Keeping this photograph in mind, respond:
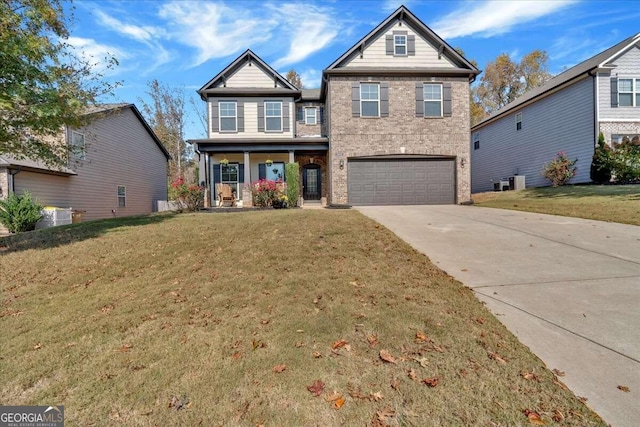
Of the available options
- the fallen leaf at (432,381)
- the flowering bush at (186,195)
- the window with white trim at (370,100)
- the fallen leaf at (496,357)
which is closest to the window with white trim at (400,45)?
the window with white trim at (370,100)

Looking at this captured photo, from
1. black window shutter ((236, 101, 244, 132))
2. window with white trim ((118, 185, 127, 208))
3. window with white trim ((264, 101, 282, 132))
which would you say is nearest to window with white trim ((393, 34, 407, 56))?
window with white trim ((264, 101, 282, 132))

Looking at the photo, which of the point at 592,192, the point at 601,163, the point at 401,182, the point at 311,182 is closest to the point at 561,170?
the point at 601,163

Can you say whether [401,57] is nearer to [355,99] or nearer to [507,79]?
[355,99]

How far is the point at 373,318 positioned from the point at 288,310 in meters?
0.95

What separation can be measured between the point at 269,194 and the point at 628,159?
15731 millimetres

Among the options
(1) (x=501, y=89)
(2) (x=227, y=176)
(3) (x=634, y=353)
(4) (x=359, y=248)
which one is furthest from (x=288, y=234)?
(1) (x=501, y=89)

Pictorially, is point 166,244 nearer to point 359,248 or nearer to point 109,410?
point 359,248

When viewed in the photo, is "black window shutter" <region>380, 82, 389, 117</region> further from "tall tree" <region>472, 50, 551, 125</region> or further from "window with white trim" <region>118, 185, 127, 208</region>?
"tall tree" <region>472, 50, 551, 125</region>

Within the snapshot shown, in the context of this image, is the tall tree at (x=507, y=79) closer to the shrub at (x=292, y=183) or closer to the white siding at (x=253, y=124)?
the white siding at (x=253, y=124)

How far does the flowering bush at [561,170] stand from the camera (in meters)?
16.6

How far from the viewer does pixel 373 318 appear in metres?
3.41

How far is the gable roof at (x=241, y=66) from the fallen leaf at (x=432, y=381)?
16205 mm

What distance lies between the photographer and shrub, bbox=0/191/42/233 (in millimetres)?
11430

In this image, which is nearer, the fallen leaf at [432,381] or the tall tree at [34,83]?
the fallen leaf at [432,381]
